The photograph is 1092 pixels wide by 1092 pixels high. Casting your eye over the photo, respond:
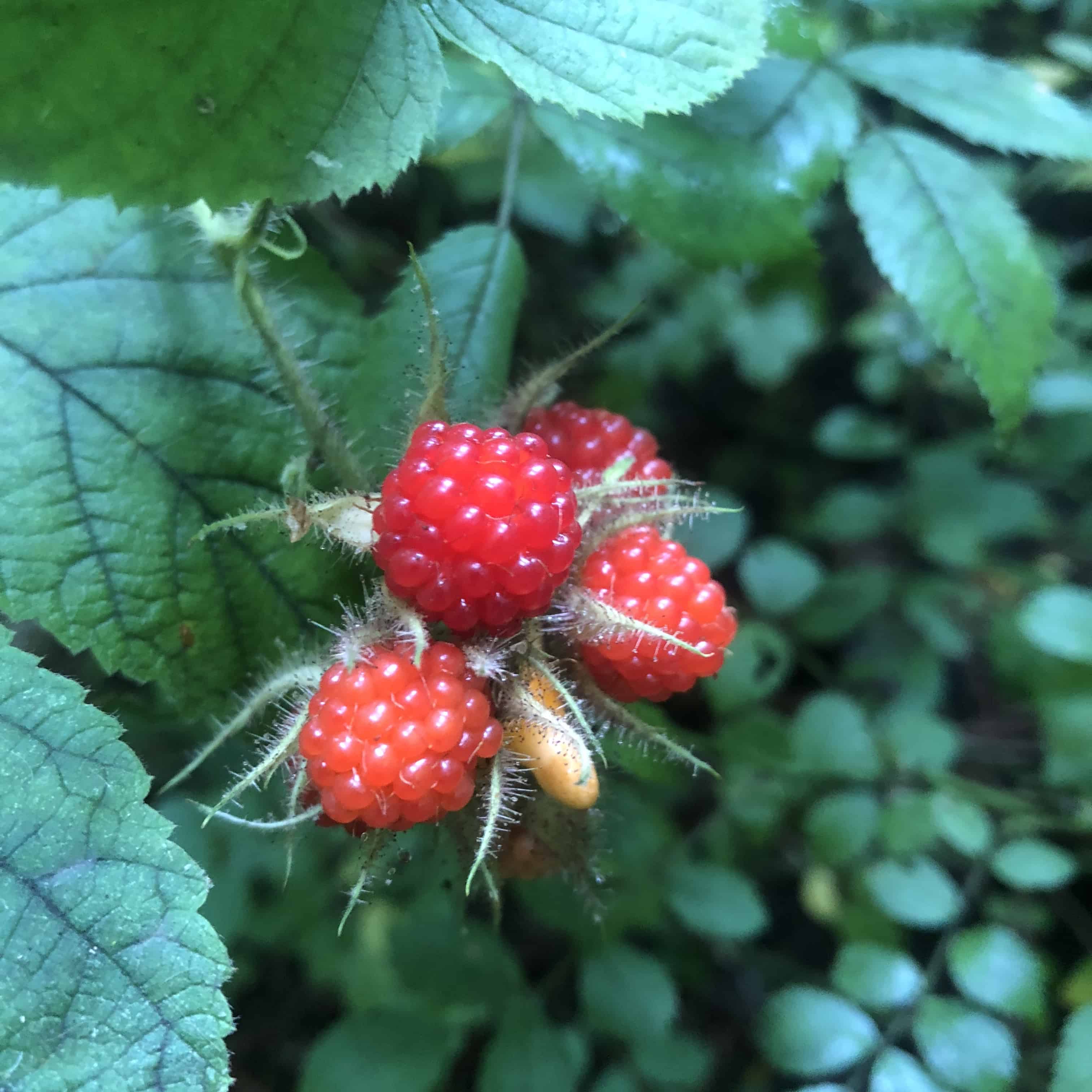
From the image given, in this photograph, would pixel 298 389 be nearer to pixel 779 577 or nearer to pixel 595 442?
pixel 595 442

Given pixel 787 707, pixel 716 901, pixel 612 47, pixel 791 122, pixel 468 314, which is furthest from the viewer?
pixel 787 707

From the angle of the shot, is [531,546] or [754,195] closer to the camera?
[531,546]

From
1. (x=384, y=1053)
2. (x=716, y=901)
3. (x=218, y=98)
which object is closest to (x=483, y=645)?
(x=218, y=98)

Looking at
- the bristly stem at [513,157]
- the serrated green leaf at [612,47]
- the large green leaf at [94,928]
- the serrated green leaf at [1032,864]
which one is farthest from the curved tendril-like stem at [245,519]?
the serrated green leaf at [1032,864]

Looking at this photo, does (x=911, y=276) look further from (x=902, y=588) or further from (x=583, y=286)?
(x=583, y=286)

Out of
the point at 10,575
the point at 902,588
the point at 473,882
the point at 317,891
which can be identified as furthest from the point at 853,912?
the point at 10,575

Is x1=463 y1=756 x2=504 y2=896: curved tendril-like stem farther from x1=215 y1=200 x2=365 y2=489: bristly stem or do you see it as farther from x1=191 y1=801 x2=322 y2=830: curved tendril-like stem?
x1=215 y1=200 x2=365 y2=489: bristly stem

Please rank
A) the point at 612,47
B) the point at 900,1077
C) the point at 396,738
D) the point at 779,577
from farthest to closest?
the point at 779,577 → the point at 900,1077 → the point at 612,47 → the point at 396,738
